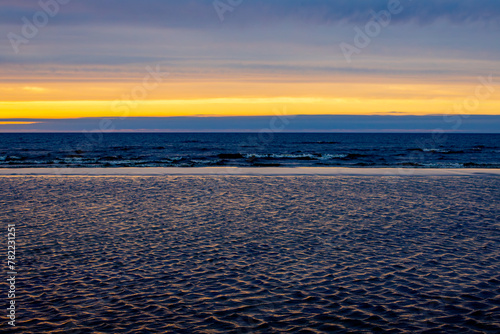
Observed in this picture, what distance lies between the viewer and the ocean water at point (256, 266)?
26.4 ft

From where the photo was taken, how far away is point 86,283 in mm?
9852

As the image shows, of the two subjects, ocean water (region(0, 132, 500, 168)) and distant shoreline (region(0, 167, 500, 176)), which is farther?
ocean water (region(0, 132, 500, 168))

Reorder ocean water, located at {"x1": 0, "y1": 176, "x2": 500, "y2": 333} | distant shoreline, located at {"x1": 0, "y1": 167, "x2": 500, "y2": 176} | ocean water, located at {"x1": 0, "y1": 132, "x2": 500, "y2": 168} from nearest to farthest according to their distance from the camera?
ocean water, located at {"x1": 0, "y1": 176, "x2": 500, "y2": 333} < distant shoreline, located at {"x1": 0, "y1": 167, "x2": 500, "y2": 176} < ocean water, located at {"x1": 0, "y1": 132, "x2": 500, "y2": 168}

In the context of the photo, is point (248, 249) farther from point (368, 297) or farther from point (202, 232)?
point (368, 297)

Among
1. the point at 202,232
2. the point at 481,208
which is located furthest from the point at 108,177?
the point at 481,208

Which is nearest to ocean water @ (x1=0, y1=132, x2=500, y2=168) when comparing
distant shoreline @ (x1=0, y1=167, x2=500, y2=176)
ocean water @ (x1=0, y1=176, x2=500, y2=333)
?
distant shoreline @ (x1=0, y1=167, x2=500, y2=176)

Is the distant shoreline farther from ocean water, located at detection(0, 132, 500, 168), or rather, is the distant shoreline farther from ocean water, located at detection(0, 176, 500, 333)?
ocean water, located at detection(0, 176, 500, 333)

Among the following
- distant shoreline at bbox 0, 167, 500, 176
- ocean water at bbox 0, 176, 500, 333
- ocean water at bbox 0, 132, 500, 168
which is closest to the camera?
ocean water at bbox 0, 176, 500, 333

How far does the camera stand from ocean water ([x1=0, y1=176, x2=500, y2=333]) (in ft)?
26.4

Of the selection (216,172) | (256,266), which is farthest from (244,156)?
(256,266)

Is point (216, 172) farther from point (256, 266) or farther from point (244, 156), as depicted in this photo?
point (256, 266)

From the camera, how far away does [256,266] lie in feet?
36.6

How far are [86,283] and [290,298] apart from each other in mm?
4846

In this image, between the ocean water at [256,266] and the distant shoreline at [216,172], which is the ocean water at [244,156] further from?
the ocean water at [256,266]
